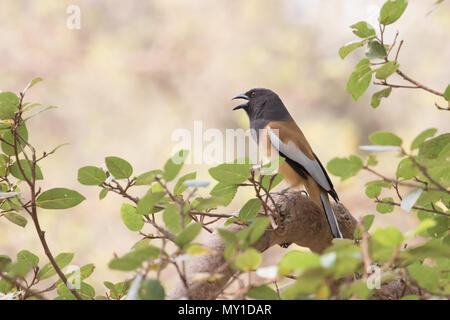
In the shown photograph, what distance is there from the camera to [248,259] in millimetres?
598

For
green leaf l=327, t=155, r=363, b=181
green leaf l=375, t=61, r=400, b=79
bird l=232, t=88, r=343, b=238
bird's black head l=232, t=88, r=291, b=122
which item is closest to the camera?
Answer: green leaf l=327, t=155, r=363, b=181

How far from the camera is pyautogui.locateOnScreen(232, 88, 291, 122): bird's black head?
2256 mm

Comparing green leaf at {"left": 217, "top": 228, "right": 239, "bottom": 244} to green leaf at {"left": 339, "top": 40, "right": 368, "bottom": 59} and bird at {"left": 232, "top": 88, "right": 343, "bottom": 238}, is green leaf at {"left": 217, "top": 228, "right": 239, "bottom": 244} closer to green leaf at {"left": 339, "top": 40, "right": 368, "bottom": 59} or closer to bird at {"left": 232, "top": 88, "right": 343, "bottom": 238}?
green leaf at {"left": 339, "top": 40, "right": 368, "bottom": 59}

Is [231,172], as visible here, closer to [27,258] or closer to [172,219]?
[172,219]

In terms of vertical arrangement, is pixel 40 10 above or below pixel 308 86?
above

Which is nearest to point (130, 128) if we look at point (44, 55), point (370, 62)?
point (44, 55)

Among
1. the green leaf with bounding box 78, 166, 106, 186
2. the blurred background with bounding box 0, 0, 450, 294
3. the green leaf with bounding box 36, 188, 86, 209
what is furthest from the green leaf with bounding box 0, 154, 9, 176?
the blurred background with bounding box 0, 0, 450, 294

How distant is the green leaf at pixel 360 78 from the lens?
1.03 m

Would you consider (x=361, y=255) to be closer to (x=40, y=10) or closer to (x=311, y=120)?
(x=311, y=120)

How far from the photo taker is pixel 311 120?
564 cm

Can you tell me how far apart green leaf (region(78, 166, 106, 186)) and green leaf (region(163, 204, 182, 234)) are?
262 mm

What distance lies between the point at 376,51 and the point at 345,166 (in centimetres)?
37

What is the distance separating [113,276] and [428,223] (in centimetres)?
517

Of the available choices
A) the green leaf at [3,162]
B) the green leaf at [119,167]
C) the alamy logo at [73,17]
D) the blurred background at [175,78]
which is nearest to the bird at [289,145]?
the green leaf at [119,167]
